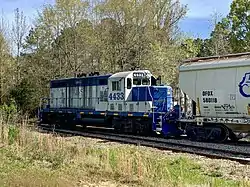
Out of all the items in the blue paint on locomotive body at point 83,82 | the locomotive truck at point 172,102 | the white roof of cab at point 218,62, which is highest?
the white roof of cab at point 218,62

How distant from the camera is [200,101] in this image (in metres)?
18.7

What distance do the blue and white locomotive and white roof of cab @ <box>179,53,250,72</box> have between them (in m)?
2.54

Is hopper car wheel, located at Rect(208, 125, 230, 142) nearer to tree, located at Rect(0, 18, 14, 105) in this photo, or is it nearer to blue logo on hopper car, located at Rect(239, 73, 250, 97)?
blue logo on hopper car, located at Rect(239, 73, 250, 97)

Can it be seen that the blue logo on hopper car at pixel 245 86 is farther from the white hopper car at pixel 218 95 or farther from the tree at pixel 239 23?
the tree at pixel 239 23

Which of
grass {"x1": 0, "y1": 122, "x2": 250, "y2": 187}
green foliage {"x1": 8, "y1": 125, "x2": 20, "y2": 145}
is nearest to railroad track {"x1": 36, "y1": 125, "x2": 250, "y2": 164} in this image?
grass {"x1": 0, "y1": 122, "x2": 250, "y2": 187}

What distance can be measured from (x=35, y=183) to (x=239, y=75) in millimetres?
11416

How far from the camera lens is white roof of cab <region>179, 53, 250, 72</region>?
56.0 feet

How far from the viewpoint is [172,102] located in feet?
69.5

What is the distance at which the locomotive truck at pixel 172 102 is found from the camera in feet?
56.9

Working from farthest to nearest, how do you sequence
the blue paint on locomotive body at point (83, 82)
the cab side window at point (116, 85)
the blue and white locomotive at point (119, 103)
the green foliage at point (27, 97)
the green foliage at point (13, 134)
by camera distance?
the green foliage at point (27, 97) < the blue paint on locomotive body at point (83, 82) < the cab side window at point (116, 85) < the blue and white locomotive at point (119, 103) < the green foliage at point (13, 134)

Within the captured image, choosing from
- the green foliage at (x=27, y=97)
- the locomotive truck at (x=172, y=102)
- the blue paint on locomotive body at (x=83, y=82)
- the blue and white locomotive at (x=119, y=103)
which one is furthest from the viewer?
the green foliage at (x=27, y=97)

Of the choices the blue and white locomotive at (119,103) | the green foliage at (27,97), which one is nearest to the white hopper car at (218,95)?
the blue and white locomotive at (119,103)

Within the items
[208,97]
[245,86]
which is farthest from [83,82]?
[245,86]

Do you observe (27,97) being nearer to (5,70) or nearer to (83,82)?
(5,70)
